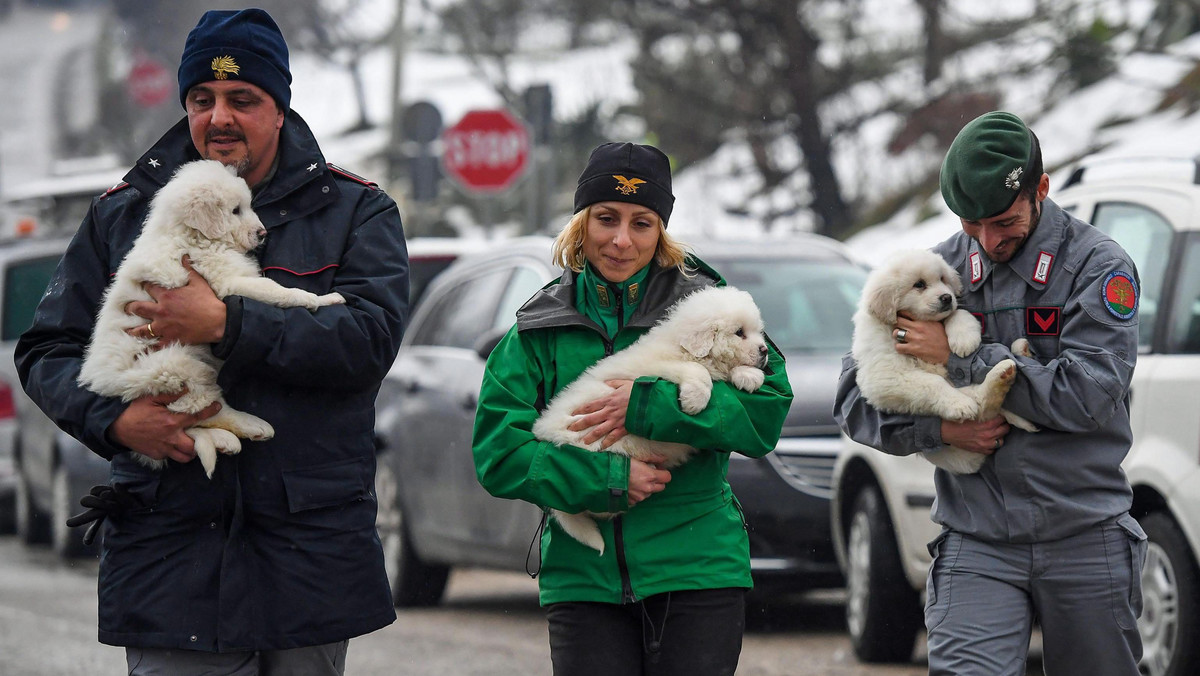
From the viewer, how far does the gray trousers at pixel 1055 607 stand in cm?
412

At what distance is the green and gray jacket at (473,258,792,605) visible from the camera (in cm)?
391

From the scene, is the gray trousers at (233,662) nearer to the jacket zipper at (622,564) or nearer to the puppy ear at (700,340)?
the jacket zipper at (622,564)

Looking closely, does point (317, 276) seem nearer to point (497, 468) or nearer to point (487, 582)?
point (497, 468)

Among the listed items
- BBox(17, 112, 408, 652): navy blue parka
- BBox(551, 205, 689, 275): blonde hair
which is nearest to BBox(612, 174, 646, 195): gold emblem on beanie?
BBox(551, 205, 689, 275): blonde hair

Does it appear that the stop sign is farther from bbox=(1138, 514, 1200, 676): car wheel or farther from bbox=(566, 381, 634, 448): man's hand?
bbox=(566, 381, 634, 448): man's hand

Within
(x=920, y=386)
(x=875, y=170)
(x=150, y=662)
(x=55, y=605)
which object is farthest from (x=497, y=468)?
(x=875, y=170)

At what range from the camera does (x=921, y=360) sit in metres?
4.56

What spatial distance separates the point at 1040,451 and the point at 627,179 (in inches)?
50.6

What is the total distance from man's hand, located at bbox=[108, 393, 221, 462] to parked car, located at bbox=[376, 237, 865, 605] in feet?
14.3

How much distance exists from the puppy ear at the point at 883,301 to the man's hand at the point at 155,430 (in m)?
1.92

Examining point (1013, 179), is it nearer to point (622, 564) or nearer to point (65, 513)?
point (622, 564)

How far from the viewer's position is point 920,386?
4.46 metres

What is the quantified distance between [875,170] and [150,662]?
2109 centimetres

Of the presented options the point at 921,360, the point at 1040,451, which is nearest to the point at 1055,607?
the point at 1040,451
